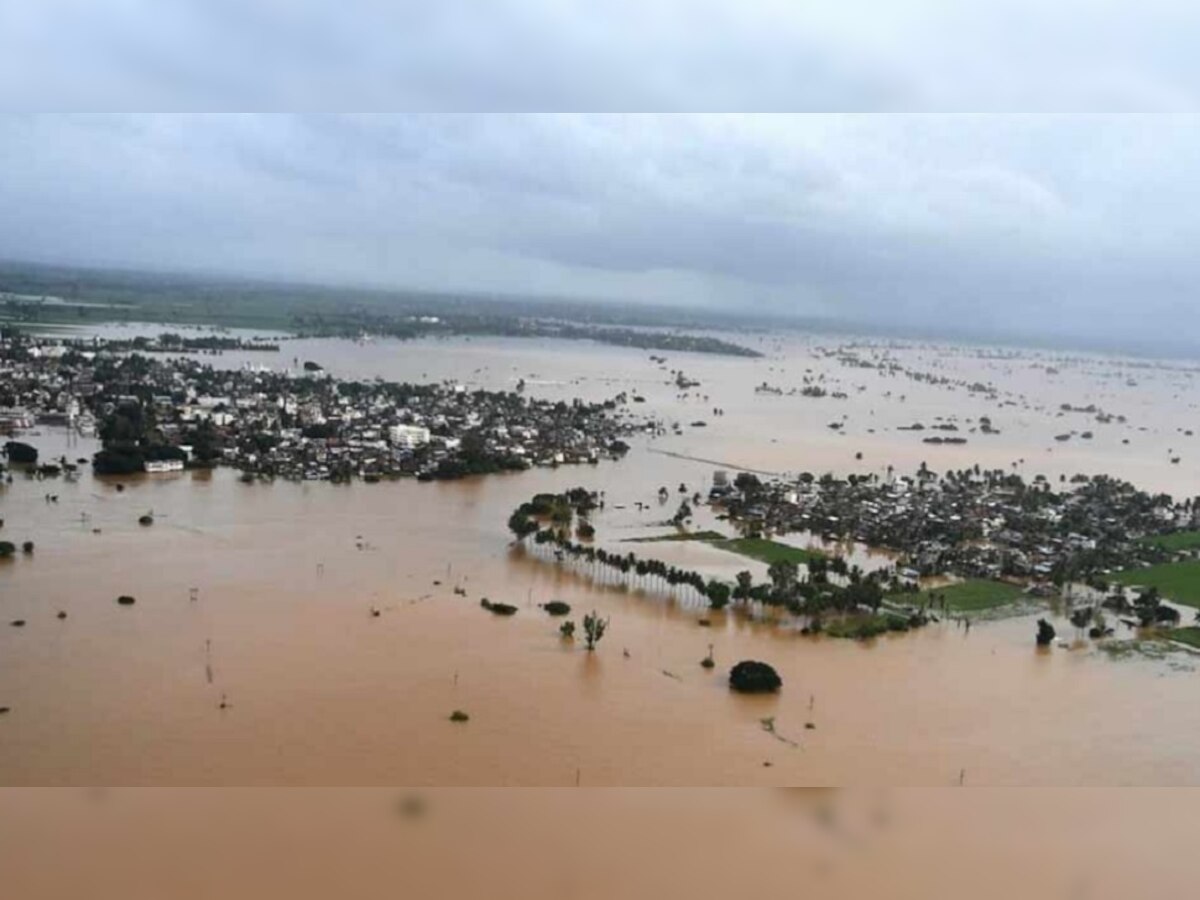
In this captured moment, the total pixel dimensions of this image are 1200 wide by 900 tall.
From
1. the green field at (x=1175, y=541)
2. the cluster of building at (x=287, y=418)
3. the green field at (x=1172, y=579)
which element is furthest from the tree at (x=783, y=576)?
the cluster of building at (x=287, y=418)

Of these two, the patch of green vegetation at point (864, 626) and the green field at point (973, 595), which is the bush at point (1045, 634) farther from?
the patch of green vegetation at point (864, 626)

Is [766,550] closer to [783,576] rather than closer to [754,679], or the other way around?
[783,576]

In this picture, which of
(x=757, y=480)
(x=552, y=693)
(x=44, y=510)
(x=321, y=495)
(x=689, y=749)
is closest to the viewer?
(x=689, y=749)

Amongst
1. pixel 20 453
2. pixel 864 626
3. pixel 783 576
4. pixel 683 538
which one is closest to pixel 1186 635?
pixel 864 626

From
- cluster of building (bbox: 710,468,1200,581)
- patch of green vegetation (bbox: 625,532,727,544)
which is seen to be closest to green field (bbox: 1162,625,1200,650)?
cluster of building (bbox: 710,468,1200,581)

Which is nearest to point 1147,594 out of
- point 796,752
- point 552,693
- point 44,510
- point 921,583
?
point 921,583

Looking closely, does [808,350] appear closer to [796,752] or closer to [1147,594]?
[1147,594]
